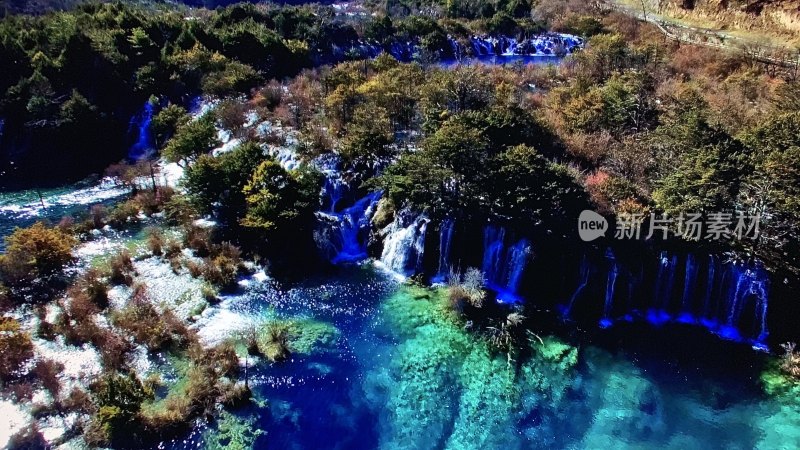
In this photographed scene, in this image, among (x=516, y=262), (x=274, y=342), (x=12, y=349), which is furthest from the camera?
(x=516, y=262)

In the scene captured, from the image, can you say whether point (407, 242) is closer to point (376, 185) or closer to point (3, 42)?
point (376, 185)

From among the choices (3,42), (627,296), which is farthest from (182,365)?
(3,42)

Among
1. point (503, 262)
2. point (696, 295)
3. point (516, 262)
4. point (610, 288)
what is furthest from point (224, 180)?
point (696, 295)

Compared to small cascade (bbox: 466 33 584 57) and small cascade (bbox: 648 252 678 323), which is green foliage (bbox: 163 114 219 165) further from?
small cascade (bbox: 466 33 584 57)

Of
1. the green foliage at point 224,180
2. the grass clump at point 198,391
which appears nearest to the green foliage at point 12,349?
the grass clump at point 198,391

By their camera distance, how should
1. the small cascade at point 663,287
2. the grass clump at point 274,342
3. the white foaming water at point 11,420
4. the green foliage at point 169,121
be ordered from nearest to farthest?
the white foaming water at point 11,420 < the grass clump at point 274,342 < the small cascade at point 663,287 < the green foliage at point 169,121

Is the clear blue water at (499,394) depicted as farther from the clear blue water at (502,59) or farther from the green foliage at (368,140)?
the clear blue water at (502,59)

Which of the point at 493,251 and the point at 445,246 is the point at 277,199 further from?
the point at 493,251
